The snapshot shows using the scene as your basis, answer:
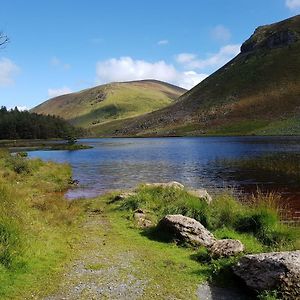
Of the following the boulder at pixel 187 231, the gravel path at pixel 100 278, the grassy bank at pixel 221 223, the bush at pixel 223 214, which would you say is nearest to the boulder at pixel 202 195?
the grassy bank at pixel 221 223

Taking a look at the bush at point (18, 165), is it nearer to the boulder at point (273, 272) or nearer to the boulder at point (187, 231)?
the boulder at point (187, 231)

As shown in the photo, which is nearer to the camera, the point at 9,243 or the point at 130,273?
the point at 130,273

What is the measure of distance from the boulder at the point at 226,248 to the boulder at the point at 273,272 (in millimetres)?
2017

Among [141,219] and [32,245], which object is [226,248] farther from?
[141,219]

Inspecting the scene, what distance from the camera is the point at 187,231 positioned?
17125mm

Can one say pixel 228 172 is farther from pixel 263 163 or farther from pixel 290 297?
pixel 290 297

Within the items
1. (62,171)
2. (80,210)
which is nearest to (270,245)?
(80,210)

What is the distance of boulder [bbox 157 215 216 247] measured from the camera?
16672 mm

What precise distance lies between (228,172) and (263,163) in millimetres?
10944

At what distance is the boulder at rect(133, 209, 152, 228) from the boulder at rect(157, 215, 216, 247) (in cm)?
245

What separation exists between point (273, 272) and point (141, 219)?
1057 centimetres

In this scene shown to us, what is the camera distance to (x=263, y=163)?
205ft

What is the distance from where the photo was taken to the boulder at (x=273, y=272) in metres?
11.0

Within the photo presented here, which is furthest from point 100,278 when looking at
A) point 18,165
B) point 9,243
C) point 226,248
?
point 18,165
